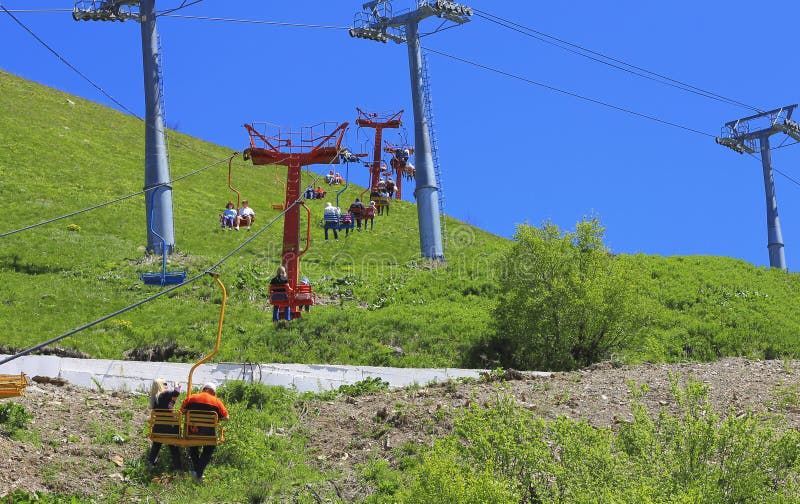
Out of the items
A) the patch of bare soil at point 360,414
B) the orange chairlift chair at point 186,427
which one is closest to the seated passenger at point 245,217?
the patch of bare soil at point 360,414

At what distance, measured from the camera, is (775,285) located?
42.6m

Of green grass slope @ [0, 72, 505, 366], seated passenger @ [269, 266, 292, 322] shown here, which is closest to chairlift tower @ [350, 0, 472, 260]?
green grass slope @ [0, 72, 505, 366]

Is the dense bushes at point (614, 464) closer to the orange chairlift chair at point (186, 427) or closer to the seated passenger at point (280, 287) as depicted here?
the orange chairlift chair at point (186, 427)

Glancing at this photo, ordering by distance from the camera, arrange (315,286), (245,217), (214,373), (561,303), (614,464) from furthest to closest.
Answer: (315,286) → (245,217) → (561,303) → (214,373) → (614,464)

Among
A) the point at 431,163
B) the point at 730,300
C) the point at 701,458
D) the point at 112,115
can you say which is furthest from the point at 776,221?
the point at 112,115

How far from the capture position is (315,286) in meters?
38.1

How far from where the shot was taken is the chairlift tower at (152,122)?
39.3 metres

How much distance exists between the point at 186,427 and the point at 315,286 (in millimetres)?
20476

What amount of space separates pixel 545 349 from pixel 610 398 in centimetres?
721

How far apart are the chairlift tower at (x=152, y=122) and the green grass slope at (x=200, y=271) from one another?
1.36m

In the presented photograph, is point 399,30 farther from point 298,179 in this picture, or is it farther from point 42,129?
point 42,129

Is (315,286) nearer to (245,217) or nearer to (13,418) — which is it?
(245,217)

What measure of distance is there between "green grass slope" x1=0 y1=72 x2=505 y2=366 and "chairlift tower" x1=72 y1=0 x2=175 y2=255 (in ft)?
4.47

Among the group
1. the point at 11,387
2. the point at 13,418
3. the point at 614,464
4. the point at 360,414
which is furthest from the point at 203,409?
the point at 614,464
